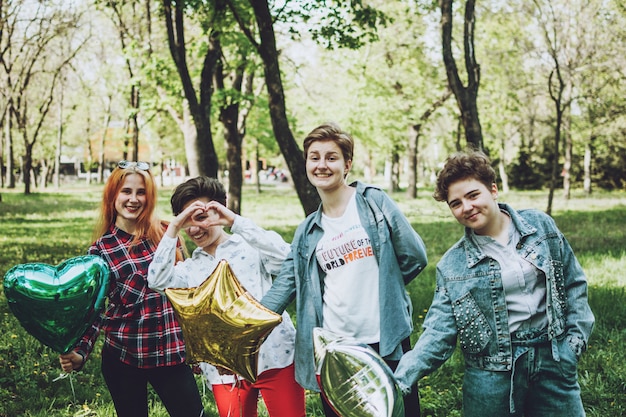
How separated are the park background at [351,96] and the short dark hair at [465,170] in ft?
7.41

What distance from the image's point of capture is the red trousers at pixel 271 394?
2.73 meters

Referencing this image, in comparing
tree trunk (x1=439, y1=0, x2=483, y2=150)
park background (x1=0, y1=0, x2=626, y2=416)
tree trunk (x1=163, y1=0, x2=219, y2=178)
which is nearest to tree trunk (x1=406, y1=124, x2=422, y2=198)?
park background (x1=0, y1=0, x2=626, y2=416)

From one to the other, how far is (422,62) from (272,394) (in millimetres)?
23891

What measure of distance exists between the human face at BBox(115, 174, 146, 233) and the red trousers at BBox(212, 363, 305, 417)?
98cm

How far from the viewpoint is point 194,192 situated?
282cm

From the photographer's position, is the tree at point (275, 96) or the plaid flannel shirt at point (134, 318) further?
the tree at point (275, 96)

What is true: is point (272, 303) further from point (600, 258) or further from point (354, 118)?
point (354, 118)

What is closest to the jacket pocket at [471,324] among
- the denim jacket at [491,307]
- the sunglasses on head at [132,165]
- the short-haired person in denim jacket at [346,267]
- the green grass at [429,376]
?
the denim jacket at [491,307]

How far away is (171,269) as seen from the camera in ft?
8.96

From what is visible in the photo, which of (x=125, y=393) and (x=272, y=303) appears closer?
(x=272, y=303)

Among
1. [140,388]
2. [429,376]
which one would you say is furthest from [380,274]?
[429,376]

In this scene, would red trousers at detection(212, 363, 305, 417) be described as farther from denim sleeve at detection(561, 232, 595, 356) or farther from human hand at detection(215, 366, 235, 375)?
denim sleeve at detection(561, 232, 595, 356)

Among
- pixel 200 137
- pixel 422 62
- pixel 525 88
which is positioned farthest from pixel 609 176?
pixel 200 137

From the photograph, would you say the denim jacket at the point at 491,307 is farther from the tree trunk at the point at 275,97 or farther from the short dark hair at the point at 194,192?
the tree trunk at the point at 275,97
